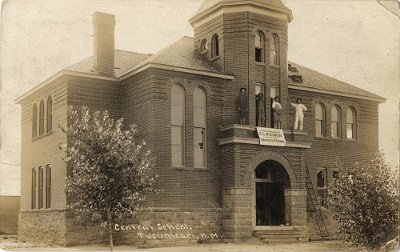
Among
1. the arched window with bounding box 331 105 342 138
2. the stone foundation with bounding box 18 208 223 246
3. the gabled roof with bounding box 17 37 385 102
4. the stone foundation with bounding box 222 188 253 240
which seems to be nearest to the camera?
the stone foundation with bounding box 18 208 223 246

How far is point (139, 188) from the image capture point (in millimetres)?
20516

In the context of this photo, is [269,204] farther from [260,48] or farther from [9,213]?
[9,213]

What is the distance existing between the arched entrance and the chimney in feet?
26.2

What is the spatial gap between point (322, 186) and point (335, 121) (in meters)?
3.25

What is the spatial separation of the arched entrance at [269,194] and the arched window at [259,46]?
460cm

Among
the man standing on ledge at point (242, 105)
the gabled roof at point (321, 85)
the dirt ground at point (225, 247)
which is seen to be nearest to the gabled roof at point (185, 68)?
the gabled roof at point (321, 85)

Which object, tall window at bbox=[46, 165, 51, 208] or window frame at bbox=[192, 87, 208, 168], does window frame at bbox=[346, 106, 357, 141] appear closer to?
window frame at bbox=[192, 87, 208, 168]

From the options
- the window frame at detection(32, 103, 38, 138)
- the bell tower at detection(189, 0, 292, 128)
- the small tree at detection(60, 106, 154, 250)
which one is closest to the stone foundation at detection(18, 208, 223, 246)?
the small tree at detection(60, 106, 154, 250)

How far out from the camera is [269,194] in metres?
27.3

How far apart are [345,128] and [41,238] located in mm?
15156

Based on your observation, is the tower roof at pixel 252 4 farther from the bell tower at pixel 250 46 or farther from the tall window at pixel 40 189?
the tall window at pixel 40 189

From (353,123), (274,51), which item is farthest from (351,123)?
(274,51)

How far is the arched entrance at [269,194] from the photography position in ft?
88.0

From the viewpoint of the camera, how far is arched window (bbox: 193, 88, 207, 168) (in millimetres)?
25406
